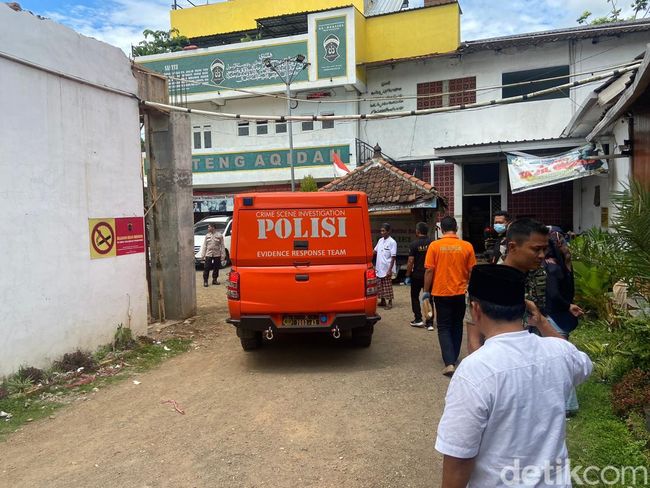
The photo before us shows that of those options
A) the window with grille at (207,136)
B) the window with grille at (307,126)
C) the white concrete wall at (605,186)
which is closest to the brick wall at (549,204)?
the white concrete wall at (605,186)

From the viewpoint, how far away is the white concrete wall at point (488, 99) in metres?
17.5

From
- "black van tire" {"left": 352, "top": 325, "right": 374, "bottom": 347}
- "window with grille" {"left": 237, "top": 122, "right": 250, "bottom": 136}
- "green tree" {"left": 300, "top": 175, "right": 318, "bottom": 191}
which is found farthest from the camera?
"window with grille" {"left": 237, "top": 122, "right": 250, "bottom": 136}

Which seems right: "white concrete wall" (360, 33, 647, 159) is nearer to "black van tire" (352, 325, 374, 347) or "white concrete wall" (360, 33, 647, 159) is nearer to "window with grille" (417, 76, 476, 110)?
"window with grille" (417, 76, 476, 110)

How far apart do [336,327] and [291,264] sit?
985mm

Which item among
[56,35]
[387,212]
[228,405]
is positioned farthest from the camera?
[387,212]

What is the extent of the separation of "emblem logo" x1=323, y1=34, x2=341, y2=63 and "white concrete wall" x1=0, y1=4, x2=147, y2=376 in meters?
14.2

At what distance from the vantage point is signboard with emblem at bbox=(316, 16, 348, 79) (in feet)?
66.4

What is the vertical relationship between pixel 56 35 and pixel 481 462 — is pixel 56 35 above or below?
above

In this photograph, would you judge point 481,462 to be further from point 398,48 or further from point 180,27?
point 180,27

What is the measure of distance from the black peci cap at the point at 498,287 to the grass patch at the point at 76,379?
183 inches

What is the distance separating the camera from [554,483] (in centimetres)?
175

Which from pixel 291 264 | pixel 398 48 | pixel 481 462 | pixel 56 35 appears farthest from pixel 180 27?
pixel 481 462

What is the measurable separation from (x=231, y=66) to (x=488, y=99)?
36.5ft

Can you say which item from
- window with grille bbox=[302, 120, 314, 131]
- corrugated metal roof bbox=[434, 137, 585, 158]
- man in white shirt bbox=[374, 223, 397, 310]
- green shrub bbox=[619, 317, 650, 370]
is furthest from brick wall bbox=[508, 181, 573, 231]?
green shrub bbox=[619, 317, 650, 370]
